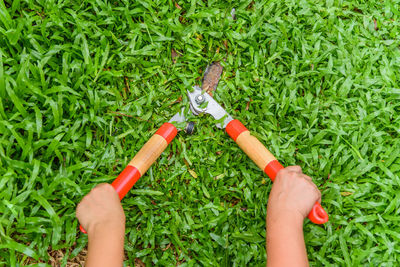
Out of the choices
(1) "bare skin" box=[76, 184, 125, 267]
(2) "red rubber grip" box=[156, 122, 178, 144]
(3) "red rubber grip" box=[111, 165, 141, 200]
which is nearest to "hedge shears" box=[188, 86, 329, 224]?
(2) "red rubber grip" box=[156, 122, 178, 144]

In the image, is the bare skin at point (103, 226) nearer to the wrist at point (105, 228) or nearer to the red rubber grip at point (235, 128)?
the wrist at point (105, 228)

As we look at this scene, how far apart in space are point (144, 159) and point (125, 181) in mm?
180

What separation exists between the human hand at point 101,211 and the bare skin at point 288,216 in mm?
844

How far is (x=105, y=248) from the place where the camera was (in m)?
1.89

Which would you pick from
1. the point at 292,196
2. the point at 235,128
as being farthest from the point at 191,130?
the point at 292,196

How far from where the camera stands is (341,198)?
248 centimetres

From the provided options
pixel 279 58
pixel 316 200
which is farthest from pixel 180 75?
pixel 316 200

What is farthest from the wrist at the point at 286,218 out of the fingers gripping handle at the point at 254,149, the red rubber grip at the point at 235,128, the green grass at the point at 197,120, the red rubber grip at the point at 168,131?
the red rubber grip at the point at 168,131

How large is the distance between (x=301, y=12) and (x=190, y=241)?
1883 mm

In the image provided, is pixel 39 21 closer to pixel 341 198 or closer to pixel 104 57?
pixel 104 57

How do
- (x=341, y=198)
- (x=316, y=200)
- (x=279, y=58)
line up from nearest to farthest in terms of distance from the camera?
(x=316, y=200) < (x=341, y=198) < (x=279, y=58)

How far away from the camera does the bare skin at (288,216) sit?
191 centimetres

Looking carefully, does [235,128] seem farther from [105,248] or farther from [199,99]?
[105,248]

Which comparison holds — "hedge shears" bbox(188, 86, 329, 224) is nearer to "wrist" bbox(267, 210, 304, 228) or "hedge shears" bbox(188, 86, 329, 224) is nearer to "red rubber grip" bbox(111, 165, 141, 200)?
"wrist" bbox(267, 210, 304, 228)
